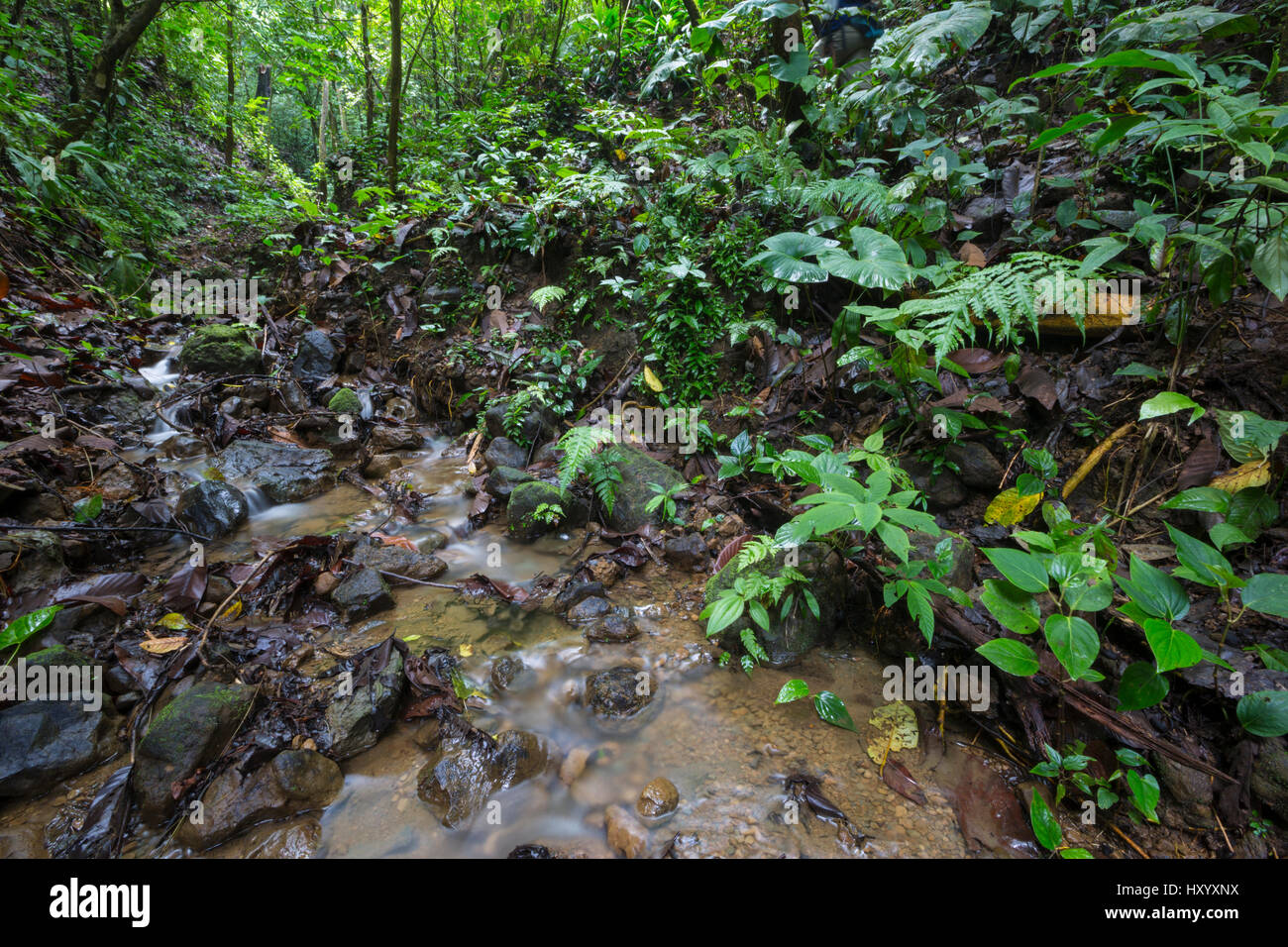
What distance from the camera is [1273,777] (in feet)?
6.44

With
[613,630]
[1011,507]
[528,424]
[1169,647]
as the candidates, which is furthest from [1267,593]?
[528,424]

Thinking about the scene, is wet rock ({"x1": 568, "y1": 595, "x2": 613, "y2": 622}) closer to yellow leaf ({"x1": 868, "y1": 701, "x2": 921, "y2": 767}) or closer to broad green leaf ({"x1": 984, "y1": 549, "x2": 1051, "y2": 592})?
yellow leaf ({"x1": 868, "y1": 701, "x2": 921, "y2": 767})

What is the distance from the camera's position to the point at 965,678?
2621 millimetres

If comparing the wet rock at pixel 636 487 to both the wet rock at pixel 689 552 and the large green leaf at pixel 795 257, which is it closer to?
the wet rock at pixel 689 552

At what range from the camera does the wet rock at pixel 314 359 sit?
656 centimetres

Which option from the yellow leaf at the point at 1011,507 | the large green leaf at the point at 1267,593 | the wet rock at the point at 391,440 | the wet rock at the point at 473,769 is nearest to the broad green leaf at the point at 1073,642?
the large green leaf at the point at 1267,593

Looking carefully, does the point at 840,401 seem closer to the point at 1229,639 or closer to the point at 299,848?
the point at 1229,639

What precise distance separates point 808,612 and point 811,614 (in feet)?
0.07

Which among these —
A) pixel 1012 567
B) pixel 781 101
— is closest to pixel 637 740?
pixel 1012 567

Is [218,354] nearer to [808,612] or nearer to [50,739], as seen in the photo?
[50,739]

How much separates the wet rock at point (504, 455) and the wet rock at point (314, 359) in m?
3.03

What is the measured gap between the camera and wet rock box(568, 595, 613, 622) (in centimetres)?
343

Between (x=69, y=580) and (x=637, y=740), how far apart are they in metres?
3.62

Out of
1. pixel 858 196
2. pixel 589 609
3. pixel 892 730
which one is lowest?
pixel 892 730
